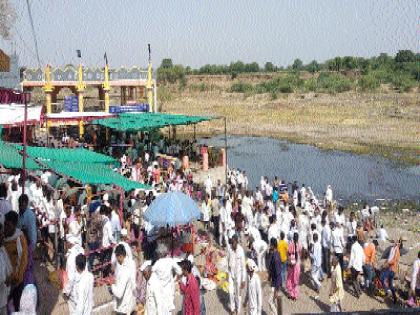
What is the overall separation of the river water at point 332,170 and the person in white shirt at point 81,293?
1921 cm

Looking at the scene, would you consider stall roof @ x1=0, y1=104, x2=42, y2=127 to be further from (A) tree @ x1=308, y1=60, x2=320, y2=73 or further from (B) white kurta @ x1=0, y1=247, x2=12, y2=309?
(A) tree @ x1=308, y1=60, x2=320, y2=73

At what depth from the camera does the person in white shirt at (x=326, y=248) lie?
1025cm

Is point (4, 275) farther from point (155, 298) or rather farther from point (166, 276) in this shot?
point (166, 276)

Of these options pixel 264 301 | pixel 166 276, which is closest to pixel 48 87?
pixel 264 301

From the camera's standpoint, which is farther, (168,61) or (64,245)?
(168,61)

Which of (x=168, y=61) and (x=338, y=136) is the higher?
(x=168, y=61)

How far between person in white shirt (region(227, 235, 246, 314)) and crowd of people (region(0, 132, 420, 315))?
2 cm

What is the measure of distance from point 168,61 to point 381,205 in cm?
8342

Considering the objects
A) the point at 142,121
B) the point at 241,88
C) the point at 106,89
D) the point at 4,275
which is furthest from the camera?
the point at 241,88

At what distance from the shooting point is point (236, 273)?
7973 mm

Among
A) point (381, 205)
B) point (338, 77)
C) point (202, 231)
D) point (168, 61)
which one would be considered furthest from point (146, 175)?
point (168, 61)

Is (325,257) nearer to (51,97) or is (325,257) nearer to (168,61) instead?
(51,97)

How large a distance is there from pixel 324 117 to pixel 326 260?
45178 mm

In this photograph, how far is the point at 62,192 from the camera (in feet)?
33.7
